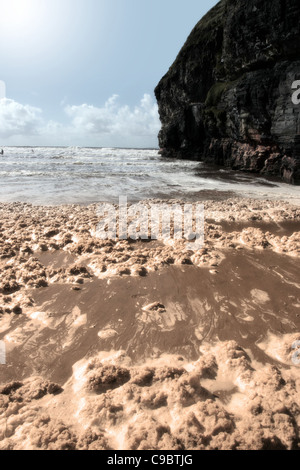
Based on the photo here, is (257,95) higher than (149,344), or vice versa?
(257,95)

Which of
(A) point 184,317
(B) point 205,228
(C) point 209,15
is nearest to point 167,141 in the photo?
(C) point 209,15

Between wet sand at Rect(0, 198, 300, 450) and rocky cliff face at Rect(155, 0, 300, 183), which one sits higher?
rocky cliff face at Rect(155, 0, 300, 183)

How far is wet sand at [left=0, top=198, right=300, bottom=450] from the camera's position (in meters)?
2.12

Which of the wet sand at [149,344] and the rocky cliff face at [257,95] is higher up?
the rocky cliff face at [257,95]

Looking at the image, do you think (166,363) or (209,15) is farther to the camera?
(209,15)

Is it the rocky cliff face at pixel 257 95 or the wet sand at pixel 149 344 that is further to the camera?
the rocky cliff face at pixel 257 95

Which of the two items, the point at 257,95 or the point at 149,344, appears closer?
the point at 149,344

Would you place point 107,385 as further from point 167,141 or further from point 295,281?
point 167,141

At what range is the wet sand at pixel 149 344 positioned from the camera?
212 cm

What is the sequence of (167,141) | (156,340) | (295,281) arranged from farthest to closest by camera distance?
(167,141)
(295,281)
(156,340)

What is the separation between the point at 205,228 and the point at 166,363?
15.4ft

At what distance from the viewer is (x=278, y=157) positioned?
68.8 ft

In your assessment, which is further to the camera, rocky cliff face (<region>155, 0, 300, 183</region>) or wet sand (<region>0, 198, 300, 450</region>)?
rocky cliff face (<region>155, 0, 300, 183</region>)

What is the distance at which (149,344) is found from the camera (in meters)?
3.13
